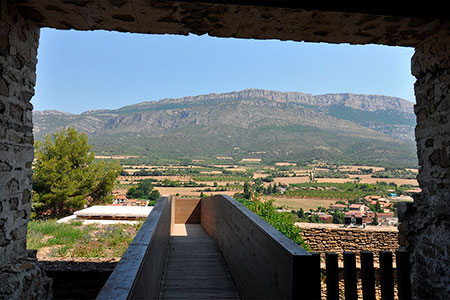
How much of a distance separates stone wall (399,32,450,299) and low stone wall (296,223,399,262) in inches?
401

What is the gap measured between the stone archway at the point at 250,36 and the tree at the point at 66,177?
20101 mm

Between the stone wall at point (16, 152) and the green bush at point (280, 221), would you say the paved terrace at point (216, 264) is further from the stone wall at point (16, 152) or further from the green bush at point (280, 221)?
the green bush at point (280, 221)

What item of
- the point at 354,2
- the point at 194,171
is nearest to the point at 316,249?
the point at 354,2

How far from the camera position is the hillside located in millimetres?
100062

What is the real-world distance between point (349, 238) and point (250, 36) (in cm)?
1178

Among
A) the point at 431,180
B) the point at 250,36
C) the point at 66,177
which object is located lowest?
the point at 66,177

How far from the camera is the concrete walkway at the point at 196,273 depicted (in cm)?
370

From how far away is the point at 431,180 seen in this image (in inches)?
108

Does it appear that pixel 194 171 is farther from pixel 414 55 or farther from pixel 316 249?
pixel 414 55

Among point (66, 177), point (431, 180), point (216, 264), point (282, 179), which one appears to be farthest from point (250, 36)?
point (282, 179)

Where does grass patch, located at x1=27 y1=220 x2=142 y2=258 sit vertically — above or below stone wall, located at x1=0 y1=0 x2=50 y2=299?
below

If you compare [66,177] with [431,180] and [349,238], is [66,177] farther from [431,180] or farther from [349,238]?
[431,180]

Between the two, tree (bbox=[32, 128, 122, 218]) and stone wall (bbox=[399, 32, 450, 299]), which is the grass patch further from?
tree (bbox=[32, 128, 122, 218])

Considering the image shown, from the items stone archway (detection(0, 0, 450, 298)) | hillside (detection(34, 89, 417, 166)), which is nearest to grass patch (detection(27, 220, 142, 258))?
stone archway (detection(0, 0, 450, 298))
